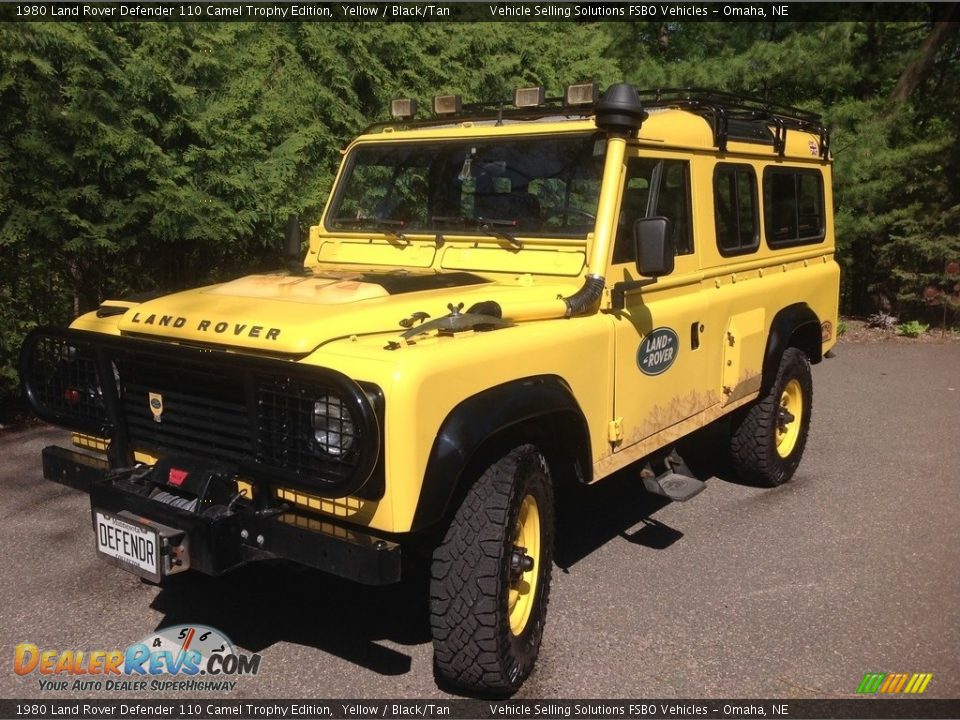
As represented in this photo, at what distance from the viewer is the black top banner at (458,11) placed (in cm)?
607

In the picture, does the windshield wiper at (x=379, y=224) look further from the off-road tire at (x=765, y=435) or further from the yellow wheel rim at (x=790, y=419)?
the yellow wheel rim at (x=790, y=419)

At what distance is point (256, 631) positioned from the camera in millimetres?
3600

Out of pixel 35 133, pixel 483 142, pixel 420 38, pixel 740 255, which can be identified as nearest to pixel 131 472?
pixel 483 142

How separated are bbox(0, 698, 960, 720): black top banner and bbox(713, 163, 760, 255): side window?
2.41 meters

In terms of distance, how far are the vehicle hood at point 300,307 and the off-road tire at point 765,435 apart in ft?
→ 7.44

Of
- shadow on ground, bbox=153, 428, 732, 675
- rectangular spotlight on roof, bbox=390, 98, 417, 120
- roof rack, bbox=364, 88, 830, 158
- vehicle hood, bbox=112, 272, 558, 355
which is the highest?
rectangular spotlight on roof, bbox=390, 98, 417, 120

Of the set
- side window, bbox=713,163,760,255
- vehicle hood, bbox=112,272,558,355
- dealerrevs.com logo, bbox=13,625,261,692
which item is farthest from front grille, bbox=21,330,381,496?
side window, bbox=713,163,760,255

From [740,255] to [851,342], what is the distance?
7.70 metres

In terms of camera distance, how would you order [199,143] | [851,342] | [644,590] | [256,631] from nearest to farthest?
[256,631], [644,590], [199,143], [851,342]

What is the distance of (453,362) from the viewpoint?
2.77 m

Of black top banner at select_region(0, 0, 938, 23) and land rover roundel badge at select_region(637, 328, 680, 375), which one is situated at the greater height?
black top banner at select_region(0, 0, 938, 23)

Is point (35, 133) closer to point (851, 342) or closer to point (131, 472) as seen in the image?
point (131, 472)

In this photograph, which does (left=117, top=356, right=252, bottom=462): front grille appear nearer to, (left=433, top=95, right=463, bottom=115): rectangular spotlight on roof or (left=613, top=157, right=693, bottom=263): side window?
(left=613, top=157, right=693, bottom=263): side window

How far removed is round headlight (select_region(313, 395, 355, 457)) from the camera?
103 inches
